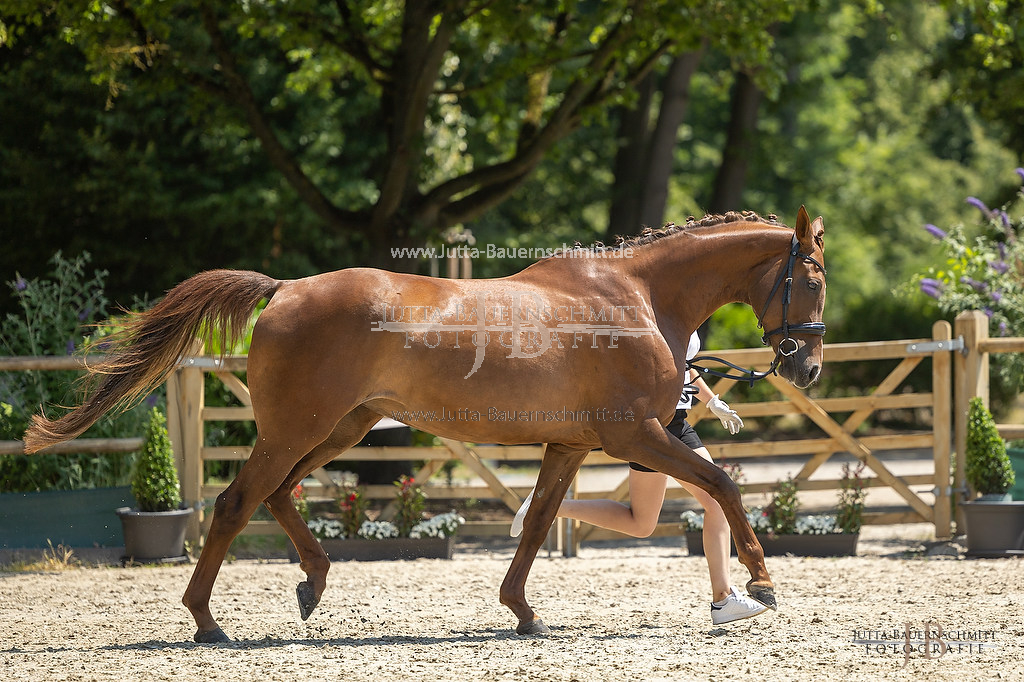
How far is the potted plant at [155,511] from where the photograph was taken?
276 inches

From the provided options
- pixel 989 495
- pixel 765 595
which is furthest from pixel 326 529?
pixel 989 495

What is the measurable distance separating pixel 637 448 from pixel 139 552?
4.15 m

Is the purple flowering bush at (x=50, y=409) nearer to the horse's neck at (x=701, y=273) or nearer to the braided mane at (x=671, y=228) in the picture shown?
the braided mane at (x=671, y=228)

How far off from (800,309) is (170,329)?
311 cm

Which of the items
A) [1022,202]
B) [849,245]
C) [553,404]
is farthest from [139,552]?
[849,245]

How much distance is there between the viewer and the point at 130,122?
1186cm

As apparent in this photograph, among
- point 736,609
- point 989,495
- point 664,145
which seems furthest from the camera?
point 664,145

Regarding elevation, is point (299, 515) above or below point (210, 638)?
above

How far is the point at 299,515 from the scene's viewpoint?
16.5 feet

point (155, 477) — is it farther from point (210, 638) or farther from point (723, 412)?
point (723, 412)

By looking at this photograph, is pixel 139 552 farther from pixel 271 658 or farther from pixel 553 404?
pixel 553 404

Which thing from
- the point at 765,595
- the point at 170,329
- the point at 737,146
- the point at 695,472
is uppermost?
the point at 737,146

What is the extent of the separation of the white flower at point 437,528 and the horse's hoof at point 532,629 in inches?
100

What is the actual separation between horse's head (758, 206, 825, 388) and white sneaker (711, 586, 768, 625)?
3.52 ft
